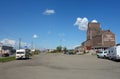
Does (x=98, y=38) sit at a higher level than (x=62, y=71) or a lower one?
higher

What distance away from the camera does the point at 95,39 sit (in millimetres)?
157750

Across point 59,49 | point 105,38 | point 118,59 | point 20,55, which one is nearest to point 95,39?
point 105,38

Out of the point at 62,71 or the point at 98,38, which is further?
the point at 98,38

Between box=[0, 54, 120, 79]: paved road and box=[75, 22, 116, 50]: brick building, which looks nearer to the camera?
box=[0, 54, 120, 79]: paved road

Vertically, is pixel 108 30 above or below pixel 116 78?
above

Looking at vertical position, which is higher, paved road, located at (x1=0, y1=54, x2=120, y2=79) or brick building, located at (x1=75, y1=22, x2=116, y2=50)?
brick building, located at (x1=75, y1=22, x2=116, y2=50)

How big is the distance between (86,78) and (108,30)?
132741mm

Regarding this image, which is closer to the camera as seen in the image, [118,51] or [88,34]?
[118,51]

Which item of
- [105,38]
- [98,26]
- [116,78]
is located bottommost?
[116,78]

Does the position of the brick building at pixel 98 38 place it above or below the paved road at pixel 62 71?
above

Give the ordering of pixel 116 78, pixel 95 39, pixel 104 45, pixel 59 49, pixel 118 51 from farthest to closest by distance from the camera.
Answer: pixel 59 49, pixel 95 39, pixel 104 45, pixel 118 51, pixel 116 78

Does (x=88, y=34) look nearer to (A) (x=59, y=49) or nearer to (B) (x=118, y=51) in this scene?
(A) (x=59, y=49)

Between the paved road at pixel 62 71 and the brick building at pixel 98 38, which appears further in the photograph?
the brick building at pixel 98 38

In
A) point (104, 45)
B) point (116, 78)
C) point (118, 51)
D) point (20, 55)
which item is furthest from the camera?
point (104, 45)
